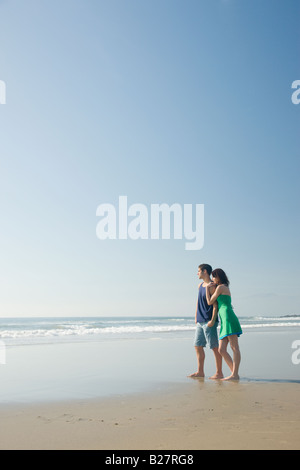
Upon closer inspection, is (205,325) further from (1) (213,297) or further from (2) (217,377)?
(2) (217,377)

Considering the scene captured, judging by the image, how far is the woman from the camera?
602cm

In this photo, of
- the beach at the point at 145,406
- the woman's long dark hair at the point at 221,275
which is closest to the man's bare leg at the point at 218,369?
Result: the beach at the point at 145,406

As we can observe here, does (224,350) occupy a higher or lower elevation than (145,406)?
higher

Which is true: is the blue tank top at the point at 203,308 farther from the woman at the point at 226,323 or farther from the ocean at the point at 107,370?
the ocean at the point at 107,370

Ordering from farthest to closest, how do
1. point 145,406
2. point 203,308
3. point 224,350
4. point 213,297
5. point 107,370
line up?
point 107,370 < point 203,308 < point 213,297 < point 224,350 < point 145,406

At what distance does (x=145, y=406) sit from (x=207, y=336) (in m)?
2.21

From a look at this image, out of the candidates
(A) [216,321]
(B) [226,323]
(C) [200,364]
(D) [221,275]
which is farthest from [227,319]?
(C) [200,364]

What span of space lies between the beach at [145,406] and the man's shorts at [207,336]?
0.58 meters

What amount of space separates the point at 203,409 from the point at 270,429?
935mm

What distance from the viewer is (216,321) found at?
6348 millimetres

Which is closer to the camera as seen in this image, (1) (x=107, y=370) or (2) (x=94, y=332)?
(1) (x=107, y=370)

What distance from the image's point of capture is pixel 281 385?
18.3 feet

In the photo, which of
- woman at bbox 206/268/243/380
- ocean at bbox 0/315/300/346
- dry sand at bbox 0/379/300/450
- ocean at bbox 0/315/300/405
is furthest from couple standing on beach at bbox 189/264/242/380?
ocean at bbox 0/315/300/346
